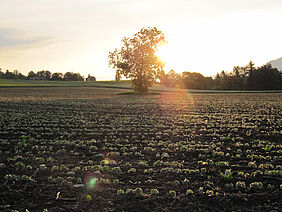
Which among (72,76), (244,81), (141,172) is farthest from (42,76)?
(141,172)

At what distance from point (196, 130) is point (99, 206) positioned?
1050cm

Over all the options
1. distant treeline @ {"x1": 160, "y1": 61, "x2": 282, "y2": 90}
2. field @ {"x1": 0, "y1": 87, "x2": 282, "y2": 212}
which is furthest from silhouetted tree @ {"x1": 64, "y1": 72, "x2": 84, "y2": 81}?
field @ {"x1": 0, "y1": 87, "x2": 282, "y2": 212}

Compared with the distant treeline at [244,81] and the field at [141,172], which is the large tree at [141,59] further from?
the field at [141,172]

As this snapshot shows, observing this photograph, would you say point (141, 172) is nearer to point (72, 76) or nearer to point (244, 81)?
point (244, 81)

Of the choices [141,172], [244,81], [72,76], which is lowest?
[141,172]

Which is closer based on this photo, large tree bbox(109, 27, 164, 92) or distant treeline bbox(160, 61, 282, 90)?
large tree bbox(109, 27, 164, 92)

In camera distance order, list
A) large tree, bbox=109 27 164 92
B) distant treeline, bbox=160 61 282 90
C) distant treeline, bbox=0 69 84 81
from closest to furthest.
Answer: large tree, bbox=109 27 164 92, distant treeline, bbox=160 61 282 90, distant treeline, bbox=0 69 84 81

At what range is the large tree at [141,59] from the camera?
6262 centimetres

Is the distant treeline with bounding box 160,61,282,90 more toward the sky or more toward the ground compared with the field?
more toward the sky

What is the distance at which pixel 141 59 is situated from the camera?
206ft

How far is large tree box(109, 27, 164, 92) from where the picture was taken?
205 feet

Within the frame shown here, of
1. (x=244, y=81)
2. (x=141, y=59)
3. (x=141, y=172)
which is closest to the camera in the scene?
(x=141, y=172)

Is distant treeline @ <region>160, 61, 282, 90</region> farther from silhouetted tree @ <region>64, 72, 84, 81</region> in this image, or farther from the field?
silhouetted tree @ <region>64, 72, 84, 81</region>

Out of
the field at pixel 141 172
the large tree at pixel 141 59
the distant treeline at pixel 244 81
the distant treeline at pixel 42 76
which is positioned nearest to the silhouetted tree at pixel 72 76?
the distant treeline at pixel 42 76
